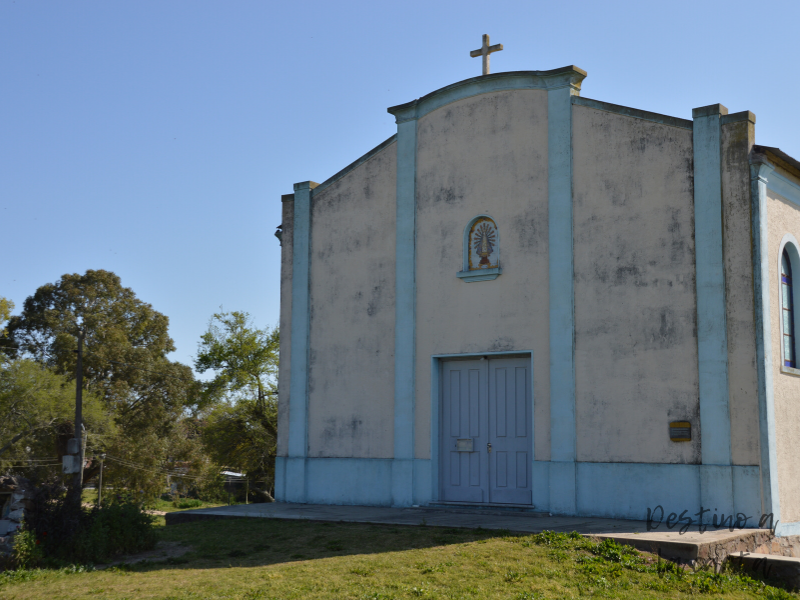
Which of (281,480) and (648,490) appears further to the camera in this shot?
(281,480)

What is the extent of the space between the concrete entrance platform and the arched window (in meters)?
2.85

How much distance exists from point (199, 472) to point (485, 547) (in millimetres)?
35430

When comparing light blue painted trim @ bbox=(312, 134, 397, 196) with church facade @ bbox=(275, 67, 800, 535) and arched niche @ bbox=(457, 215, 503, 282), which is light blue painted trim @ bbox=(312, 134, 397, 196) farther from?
arched niche @ bbox=(457, 215, 503, 282)

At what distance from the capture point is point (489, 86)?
46.6 ft

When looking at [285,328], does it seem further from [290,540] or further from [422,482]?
[290,540]

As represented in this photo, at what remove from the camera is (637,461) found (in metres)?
12.0

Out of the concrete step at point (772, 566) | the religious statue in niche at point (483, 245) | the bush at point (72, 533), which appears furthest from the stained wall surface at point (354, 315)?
the concrete step at point (772, 566)

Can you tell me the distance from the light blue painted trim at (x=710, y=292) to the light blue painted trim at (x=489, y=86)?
7.50ft

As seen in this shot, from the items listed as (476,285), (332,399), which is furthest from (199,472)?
(476,285)

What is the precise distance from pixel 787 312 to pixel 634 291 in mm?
2334

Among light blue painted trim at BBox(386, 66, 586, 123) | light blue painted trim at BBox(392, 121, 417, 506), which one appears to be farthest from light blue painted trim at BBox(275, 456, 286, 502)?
light blue painted trim at BBox(386, 66, 586, 123)

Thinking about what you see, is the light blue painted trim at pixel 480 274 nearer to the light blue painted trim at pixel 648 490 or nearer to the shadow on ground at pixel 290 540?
the light blue painted trim at pixel 648 490

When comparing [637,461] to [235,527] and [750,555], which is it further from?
[235,527]

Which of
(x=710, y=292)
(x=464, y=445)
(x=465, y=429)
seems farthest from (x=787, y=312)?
(x=464, y=445)
